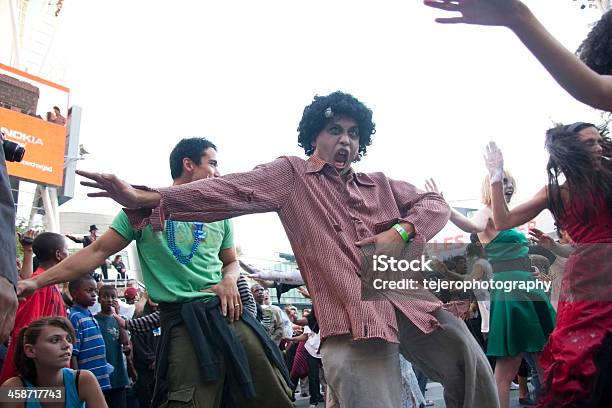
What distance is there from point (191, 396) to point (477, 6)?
221 cm

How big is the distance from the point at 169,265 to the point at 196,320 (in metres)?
0.35

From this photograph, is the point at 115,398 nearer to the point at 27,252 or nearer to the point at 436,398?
the point at 27,252

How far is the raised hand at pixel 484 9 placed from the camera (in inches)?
58.6

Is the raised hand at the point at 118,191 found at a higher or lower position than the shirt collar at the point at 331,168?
lower

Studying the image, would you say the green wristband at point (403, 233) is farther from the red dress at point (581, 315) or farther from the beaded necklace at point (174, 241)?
the beaded necklace at point (174, 241)

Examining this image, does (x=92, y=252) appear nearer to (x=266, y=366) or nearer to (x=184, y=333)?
(x=184, y=333)

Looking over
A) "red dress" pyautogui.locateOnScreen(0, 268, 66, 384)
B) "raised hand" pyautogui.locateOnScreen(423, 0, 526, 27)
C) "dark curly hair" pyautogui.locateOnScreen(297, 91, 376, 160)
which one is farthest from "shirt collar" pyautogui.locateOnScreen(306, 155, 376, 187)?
"red dress" pyautogui.locateOnScreen(0, 268, 66, 384)

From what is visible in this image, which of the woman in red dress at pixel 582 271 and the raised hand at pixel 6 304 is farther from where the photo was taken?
the woman in red dress at pixel 582 271

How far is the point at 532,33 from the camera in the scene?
1.49 m

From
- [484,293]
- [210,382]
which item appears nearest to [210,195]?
[210,382]

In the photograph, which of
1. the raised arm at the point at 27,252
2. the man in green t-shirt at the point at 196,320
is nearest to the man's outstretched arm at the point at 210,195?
the man in green t-shirt at the point at 196,320

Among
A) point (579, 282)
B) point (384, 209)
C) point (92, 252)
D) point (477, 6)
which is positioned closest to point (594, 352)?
point (579, 282)

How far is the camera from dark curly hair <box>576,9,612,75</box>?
208 centimetres

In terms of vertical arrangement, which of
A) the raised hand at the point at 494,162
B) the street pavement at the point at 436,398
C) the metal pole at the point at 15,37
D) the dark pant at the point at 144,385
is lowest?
the street pavement at the point at 436,398
